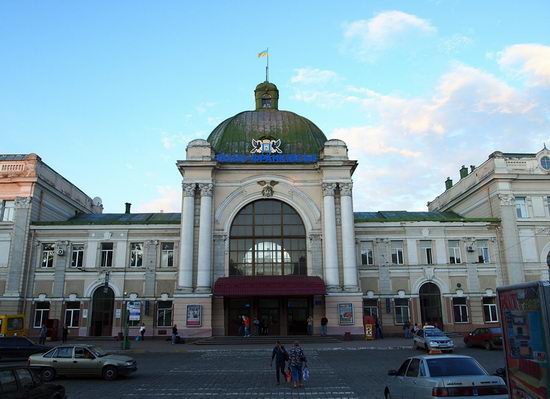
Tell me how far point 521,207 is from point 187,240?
32583mm

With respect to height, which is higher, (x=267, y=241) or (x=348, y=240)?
(x=267, y=241)

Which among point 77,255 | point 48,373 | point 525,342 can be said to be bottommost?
point 48,373

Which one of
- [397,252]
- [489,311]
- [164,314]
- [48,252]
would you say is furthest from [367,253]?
[48,252]

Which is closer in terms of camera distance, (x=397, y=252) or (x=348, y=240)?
(x=348, y=240)

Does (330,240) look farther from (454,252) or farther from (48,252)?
(48,252)

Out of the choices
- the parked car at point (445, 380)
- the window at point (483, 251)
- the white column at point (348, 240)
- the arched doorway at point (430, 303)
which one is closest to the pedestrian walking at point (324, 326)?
the white column at point (348, 240)

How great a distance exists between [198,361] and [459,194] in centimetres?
3773

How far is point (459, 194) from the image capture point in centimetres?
5319

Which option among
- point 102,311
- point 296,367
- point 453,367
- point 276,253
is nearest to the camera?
point 453,367

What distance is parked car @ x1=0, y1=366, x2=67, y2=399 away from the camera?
1200cm

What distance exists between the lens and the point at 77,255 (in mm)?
45406

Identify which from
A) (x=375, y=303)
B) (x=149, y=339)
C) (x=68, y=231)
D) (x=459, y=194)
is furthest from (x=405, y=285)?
(x=68, y=231)

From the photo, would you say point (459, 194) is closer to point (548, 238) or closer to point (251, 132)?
point (548, 238)

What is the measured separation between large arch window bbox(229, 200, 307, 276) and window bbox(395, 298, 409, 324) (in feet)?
32.4
